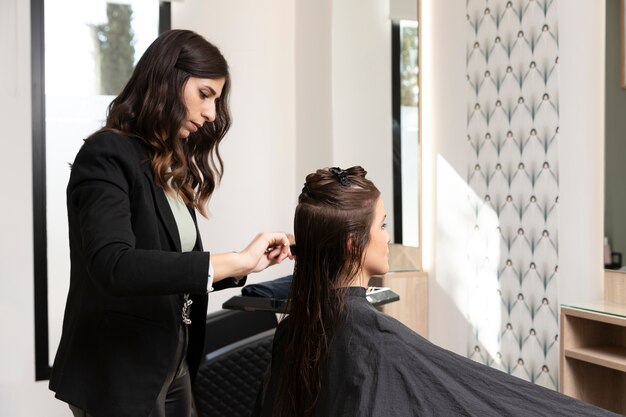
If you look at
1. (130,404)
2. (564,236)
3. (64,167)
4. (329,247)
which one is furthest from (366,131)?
(130,404)

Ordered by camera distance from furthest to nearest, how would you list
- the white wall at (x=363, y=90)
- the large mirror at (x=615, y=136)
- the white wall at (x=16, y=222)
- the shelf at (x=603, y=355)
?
the white wall at (x=363, y=90) < the white wall at (x=16, y=222) < the large mirror at (x=615, y=136) < the shelf at (x=603, y=355)

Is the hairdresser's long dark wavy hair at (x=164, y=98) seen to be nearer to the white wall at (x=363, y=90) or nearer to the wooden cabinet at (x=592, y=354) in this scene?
the wooden cabinet at (x=592, y=354)

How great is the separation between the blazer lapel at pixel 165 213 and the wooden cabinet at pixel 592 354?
73.4 inches

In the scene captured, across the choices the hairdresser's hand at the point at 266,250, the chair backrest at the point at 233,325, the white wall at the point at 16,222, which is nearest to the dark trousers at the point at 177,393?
the hairdresser's hand at the point at 266,250

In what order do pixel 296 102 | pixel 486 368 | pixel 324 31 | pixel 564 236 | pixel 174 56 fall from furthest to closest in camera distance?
pixel 296 102 < pixel 324 31 < pixel 564 236 < pixel 174 56 < pixel 486 368

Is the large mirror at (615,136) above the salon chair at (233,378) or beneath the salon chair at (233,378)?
above

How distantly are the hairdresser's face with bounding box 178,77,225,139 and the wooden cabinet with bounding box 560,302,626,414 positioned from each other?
183 centimetres

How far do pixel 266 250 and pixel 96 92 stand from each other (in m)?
2.88

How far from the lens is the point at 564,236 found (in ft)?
10.1

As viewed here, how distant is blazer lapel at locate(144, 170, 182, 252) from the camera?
162 centimetres

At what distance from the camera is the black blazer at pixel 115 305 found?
57.5 inches

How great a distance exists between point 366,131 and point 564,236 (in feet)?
5.00

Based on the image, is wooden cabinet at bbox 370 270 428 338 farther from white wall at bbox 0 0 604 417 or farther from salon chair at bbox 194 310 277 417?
salon chair at bbox 194 310 277 417

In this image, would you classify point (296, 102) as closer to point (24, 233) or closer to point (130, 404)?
point (24, 233)
